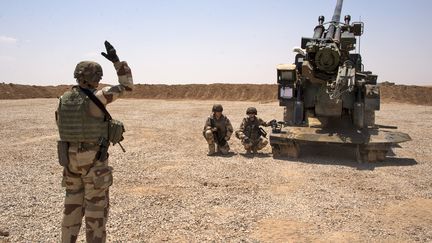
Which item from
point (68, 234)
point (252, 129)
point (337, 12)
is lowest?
point (68, 234)

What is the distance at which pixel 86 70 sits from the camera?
3709 millimetres

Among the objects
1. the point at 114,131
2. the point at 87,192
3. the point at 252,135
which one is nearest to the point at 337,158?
the point at 252,135

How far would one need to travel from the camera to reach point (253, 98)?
3638 centimetres

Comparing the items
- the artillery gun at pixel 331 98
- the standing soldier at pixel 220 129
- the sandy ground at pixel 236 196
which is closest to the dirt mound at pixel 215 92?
the artillery gun at pixel 331 98

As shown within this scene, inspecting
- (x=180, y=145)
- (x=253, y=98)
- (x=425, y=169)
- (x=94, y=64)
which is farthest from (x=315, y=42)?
(x=253, y=98)

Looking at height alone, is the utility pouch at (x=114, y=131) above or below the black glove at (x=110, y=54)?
below

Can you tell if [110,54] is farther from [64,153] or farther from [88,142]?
[64,153]

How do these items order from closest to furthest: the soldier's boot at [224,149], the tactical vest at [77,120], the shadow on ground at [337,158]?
the tactical vest at [77,120]
the shadow on ground at [337,158]
the soldier's boot at [224,149]

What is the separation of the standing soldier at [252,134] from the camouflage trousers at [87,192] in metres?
5.81

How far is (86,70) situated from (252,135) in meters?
6.25

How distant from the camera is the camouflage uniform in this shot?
9.41 m

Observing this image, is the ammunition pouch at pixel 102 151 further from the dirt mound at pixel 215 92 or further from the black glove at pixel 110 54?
the dirt mound at pixel 215 92

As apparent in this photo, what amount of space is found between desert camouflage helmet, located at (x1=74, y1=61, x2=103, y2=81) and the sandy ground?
186 centimetres

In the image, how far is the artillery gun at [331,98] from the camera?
28.1ft
